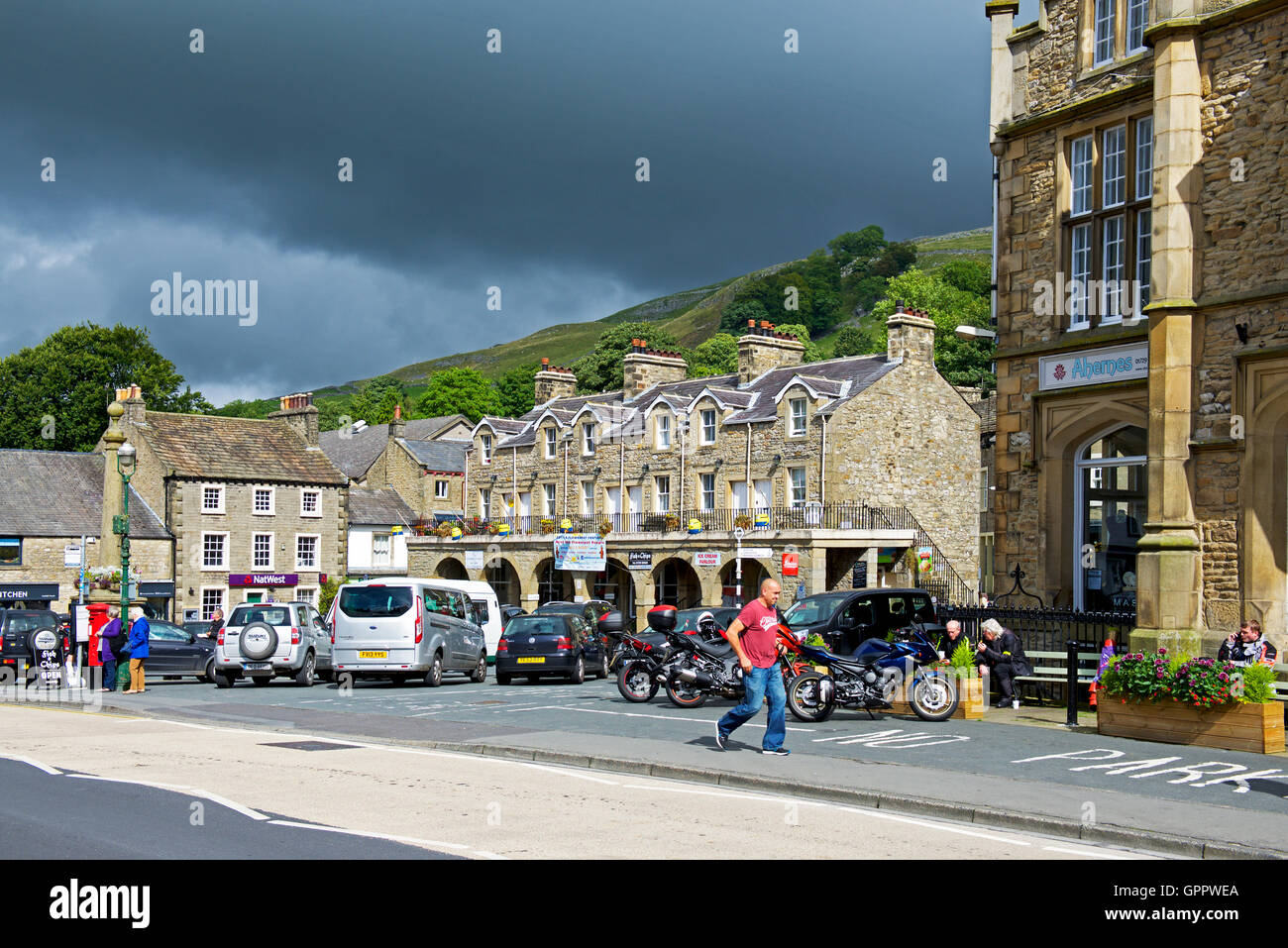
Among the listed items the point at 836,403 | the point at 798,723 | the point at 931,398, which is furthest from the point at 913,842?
the point at 931,398

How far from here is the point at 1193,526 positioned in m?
17.8

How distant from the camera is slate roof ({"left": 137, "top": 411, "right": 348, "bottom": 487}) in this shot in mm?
56625

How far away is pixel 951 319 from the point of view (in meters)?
87.9

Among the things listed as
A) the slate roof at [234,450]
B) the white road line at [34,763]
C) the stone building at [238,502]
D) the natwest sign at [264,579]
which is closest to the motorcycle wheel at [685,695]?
the white road line at [34,763]

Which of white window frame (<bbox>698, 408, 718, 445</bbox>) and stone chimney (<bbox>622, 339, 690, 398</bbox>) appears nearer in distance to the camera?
white window frame (<bbox>698, 408, 718, 445</bbox>)

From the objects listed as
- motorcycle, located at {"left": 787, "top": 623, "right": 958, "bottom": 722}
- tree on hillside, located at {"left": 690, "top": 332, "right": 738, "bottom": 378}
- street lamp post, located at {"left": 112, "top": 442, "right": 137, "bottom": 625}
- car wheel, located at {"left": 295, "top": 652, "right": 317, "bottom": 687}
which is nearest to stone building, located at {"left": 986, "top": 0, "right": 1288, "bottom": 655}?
motorcycle, located at {"left": 787, "top": 623, "right": 958, "bottom": 722}

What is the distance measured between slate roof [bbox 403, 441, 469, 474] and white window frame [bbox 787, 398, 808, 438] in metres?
28.2

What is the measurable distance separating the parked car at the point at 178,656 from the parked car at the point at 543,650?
7.59m

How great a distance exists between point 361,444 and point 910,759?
69006mm

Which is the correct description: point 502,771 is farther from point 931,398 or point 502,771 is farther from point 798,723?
point 931,398

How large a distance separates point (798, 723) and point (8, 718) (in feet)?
38.4

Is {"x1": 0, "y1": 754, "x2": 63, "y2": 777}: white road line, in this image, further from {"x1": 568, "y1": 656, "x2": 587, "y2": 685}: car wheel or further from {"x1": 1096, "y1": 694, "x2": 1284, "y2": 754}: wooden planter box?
{"x1": 568, "y1": 656, "x2": 587, "y2": 685}: car wheel

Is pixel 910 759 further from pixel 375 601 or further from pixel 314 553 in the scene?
pixel 314 553

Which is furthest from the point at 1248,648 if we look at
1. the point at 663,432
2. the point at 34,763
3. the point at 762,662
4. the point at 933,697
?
the point at 663,432
